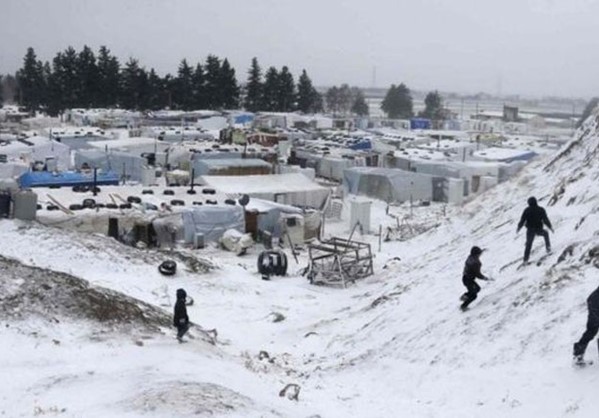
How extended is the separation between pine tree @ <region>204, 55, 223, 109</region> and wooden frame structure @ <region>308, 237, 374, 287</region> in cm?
7557

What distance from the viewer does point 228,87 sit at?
102 meters

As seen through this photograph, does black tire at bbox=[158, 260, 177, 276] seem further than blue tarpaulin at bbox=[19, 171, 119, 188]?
No

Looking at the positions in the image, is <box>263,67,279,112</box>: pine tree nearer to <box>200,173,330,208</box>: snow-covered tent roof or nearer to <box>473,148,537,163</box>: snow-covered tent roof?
<box>473,148,537,163</box>: snow-covered tent roof

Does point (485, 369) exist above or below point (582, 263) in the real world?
below

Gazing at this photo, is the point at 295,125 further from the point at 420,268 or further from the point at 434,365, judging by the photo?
the point at 434,365

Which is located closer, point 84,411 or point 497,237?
point 84,411

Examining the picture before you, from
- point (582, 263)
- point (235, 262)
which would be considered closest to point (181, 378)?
point (582, 263)

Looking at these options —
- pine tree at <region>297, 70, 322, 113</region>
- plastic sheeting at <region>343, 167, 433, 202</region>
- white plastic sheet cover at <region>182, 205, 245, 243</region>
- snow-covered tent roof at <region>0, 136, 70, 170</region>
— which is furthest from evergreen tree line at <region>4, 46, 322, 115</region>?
white plastic sheet cover at <region>182, 205, 245, 243</region>

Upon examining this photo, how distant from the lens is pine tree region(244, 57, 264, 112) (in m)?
105

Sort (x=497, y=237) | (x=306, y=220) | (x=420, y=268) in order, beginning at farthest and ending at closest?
(x=306, y=220) < (x=420, y=268) < (x=497, y=237)

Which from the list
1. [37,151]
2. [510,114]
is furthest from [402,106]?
[37,151]

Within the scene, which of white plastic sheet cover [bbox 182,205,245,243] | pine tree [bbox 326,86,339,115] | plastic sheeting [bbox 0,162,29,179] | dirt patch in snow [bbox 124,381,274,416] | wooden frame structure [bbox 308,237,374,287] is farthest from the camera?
pine tree [bbox 326,86,339,115]

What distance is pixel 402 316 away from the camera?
1700 cm

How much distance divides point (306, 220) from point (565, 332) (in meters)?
23.5
